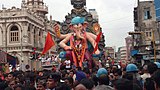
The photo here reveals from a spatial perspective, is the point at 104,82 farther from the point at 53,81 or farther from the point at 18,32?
the point at 18,32

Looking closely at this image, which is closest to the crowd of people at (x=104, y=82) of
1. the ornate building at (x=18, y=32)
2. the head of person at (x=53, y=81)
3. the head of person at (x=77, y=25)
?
the head of person at (x=53, y=81)

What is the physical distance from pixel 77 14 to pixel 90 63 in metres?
7.19

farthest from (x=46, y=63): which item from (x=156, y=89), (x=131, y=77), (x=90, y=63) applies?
(x=156, y=89)

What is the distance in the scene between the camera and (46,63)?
1107 inches

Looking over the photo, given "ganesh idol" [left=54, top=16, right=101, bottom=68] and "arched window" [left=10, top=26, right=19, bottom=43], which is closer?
"ganesh idol" [left=54, top=16, right=101, bottom=68]

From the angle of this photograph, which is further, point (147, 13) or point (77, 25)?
point (147, 13)

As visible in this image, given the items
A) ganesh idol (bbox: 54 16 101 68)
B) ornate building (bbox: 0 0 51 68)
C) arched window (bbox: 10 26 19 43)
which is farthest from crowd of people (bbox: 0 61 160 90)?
arched window (bbox: 10 26 19 43)

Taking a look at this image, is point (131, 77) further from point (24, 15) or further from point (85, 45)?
point (24, 15)

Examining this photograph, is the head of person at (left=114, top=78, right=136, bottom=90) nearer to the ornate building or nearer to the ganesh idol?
the ganesh idol

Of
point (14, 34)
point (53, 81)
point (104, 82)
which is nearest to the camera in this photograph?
point (104, 82)

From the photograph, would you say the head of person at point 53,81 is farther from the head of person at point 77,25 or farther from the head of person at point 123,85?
the head of person at point 77,25

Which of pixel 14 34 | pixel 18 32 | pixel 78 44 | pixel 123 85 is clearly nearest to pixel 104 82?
pixel 123 85

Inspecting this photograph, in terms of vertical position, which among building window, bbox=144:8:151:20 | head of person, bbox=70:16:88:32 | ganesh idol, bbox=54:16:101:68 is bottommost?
ganesh idol, bbox=54:16:101:68

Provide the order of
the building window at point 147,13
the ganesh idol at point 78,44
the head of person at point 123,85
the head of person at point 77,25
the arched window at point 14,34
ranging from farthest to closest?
the arched window at point 14,34
the building window at point 147,13
the head of person at point 77,25
the ganesh idol at point 78,44
the head of person at point 123,85
